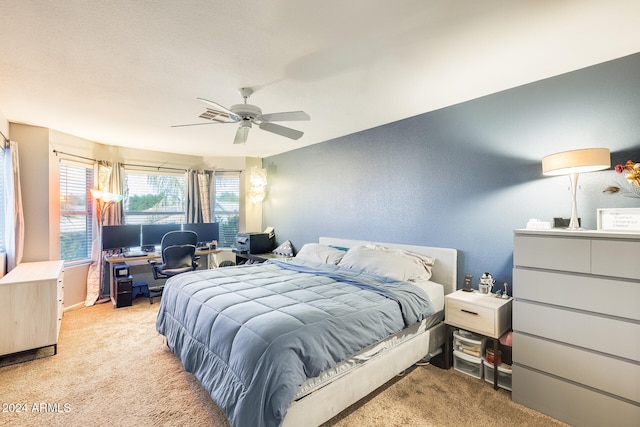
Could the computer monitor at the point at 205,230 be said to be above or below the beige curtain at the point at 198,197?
below

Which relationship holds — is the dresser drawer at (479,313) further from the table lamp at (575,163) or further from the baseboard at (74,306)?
the baseboard at (74,306)

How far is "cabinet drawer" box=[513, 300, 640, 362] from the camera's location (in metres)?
1.75

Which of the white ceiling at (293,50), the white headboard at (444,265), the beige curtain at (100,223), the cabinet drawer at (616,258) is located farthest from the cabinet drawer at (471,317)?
the beige curtain at (100,223)

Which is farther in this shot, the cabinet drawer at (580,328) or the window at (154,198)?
the window at (154,198)

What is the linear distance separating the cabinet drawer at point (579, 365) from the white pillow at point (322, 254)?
2.01 meters

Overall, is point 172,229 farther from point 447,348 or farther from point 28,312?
point 447,348

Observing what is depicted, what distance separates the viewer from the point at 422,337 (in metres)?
2.56

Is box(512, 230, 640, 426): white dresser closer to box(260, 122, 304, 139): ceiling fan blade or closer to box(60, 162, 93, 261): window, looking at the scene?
box(260, 122, 304, 139): ceiling fan blade

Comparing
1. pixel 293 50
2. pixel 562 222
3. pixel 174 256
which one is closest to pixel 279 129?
pixel 293 50

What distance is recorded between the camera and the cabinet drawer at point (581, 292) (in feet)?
5.74

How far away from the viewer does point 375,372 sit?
210 cm

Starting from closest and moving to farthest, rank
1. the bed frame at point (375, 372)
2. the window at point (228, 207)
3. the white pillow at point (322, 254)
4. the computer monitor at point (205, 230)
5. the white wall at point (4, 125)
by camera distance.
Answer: the bed frame at point (375, 372) < the white wall at point (4, 125) < the white pillow at point (322, 254) < the computer monitor at point (205, 230) < the window at point (228, 207)

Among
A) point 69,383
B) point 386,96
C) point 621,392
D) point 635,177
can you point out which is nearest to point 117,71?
point 386,96

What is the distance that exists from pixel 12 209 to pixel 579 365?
223 inches
